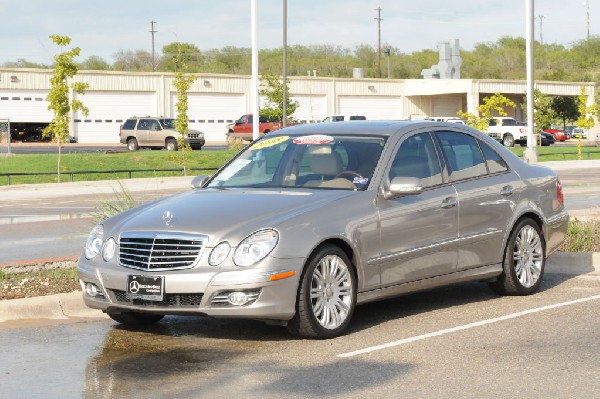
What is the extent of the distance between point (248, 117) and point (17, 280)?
5405 cm

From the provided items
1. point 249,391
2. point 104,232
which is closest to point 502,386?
point 249,391

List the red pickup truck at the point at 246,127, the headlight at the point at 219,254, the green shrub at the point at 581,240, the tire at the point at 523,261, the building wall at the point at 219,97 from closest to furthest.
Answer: the headlight at the point at 219,254 < the tire at the point at 523,261 < the green shrub at the point at 581,240 < the red pickup truck at the point at 246,127 < the building wall at the point at 219,97

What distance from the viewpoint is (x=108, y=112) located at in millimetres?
71062

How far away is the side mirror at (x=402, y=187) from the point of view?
8914 millimetres

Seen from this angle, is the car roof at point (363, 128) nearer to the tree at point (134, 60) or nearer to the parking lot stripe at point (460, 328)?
the parking lot stripe at point (460, 328)

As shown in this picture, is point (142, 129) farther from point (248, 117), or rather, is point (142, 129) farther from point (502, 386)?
point (502, 386)

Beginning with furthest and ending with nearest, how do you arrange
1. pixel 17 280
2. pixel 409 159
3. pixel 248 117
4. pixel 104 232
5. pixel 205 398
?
pixel 248 117
pixel 17 280
pixel 409 159
pixel 104 232
pixel 205 398

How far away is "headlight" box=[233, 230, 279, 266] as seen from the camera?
8.01 m

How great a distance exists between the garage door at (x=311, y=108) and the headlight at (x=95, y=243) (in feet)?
228

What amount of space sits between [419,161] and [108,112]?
63.0 metres

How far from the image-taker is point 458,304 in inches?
393

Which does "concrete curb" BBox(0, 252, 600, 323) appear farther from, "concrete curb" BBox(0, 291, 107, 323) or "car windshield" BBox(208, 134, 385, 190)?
"car windshield" BBox(208, 134, 385, 190)

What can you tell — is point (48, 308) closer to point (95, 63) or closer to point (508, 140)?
point (508, 140)

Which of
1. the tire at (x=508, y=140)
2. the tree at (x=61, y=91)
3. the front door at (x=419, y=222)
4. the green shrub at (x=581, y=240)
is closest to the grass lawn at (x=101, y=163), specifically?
the tree at (x=61, y=91)
